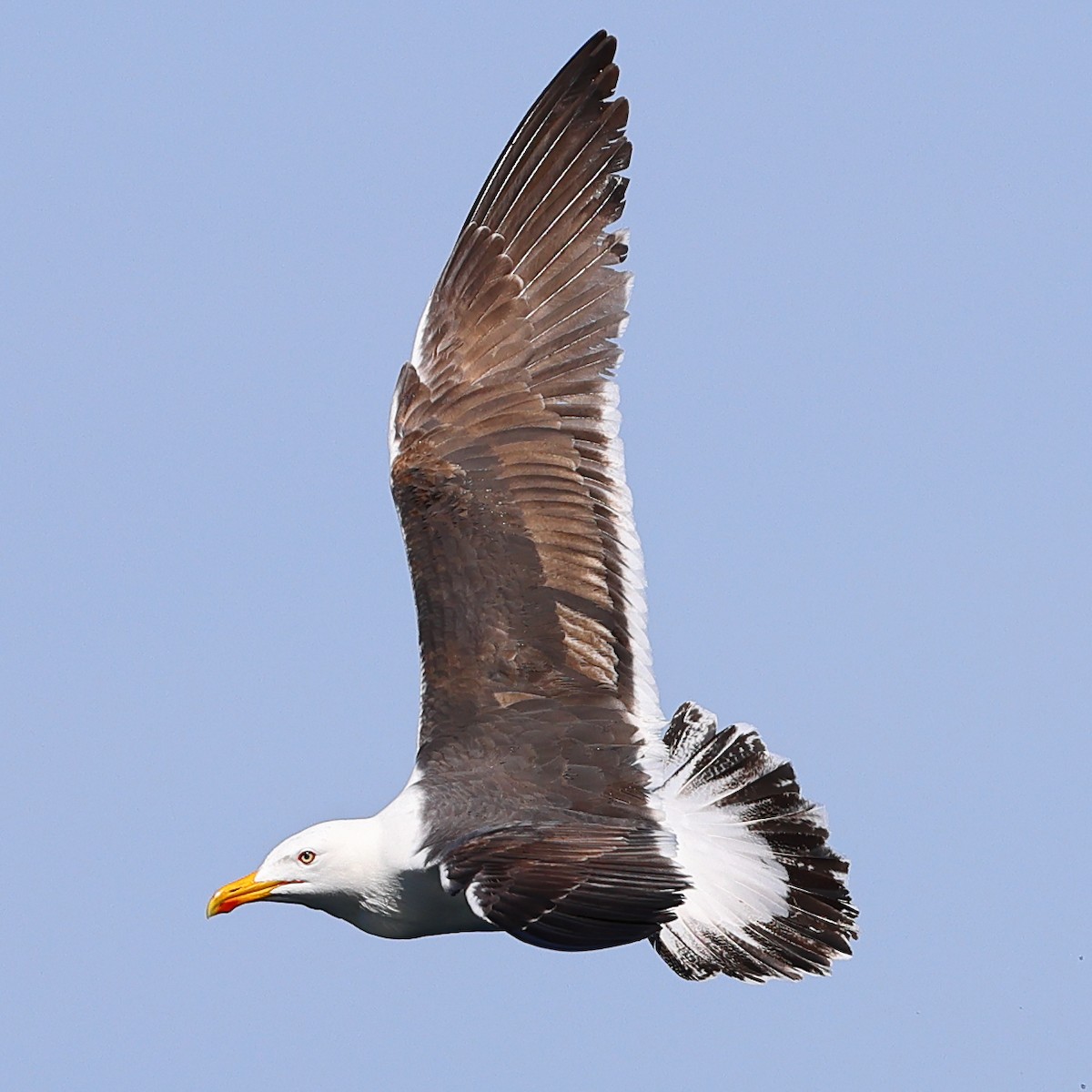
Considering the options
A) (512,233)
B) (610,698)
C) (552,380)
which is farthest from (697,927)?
(512,233)

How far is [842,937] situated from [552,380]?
9.58 feet

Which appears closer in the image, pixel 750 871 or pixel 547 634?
pixel 547 634

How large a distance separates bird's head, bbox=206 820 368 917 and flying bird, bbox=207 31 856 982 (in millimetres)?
11

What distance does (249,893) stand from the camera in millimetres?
9570

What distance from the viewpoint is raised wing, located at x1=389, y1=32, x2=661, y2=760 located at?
32.7 feet

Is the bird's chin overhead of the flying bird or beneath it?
beneath

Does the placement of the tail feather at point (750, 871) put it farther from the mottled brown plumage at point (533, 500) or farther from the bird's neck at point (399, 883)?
the bird's neck at point (399, 883)

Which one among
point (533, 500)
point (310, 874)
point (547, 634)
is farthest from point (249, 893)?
point (533, 500)

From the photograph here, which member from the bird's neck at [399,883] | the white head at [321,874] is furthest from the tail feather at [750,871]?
the white head at [321,874]

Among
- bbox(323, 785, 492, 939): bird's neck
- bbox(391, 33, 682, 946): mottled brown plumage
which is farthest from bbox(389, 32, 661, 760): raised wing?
bbox(323, 785, 492, 939): bird's neck

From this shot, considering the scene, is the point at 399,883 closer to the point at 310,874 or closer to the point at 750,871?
the point at 310,874

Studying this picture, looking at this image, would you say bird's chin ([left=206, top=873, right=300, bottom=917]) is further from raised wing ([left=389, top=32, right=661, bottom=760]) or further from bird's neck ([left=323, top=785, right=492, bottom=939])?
raised wing ([left=389, top=32, right=661, bottom=760])

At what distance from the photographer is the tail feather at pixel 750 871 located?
1038 cm

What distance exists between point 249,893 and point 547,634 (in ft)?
5.66
